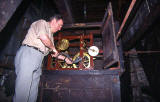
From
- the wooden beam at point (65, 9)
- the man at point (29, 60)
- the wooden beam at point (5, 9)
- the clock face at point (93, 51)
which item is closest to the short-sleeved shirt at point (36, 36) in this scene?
the man at point (29, 60)

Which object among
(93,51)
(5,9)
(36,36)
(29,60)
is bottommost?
(29,60)

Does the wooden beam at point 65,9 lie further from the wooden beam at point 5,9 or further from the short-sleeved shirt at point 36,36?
the wooden beam at point 5,9

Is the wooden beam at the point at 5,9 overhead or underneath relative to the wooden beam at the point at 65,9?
underneath

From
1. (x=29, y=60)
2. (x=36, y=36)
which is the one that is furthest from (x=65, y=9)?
(x=29, y=60)

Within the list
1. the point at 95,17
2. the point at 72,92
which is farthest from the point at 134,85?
the point at 72,92

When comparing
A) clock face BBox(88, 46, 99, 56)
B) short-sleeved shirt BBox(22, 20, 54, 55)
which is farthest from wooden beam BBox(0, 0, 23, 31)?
clock face BBox(88, 46, 99, 56)

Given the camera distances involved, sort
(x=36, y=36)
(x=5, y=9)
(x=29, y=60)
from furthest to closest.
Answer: (x=36, y=36) < (x=29, y=60) < (x=5, y=9)

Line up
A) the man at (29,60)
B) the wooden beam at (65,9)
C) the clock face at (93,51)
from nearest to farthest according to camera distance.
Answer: the man at (29,60) → the wooden beam at (65,9) → the clock face at (93,51)

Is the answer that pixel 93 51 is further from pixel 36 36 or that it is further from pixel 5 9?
pixel 5 9

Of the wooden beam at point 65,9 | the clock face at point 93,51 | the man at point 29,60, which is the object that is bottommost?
the man at point 29,60

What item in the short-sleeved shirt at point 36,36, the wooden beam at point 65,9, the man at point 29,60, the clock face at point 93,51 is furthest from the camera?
the clock face at point 93,51

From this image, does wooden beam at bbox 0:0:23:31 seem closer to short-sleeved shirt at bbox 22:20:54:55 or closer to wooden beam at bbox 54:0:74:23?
short-sleeved shirt at bbox 22:20:54:55

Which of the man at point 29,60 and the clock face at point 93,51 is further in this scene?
the clock face at point 93,51

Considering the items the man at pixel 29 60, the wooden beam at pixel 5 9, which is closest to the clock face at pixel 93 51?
the man at pixel 29 60
